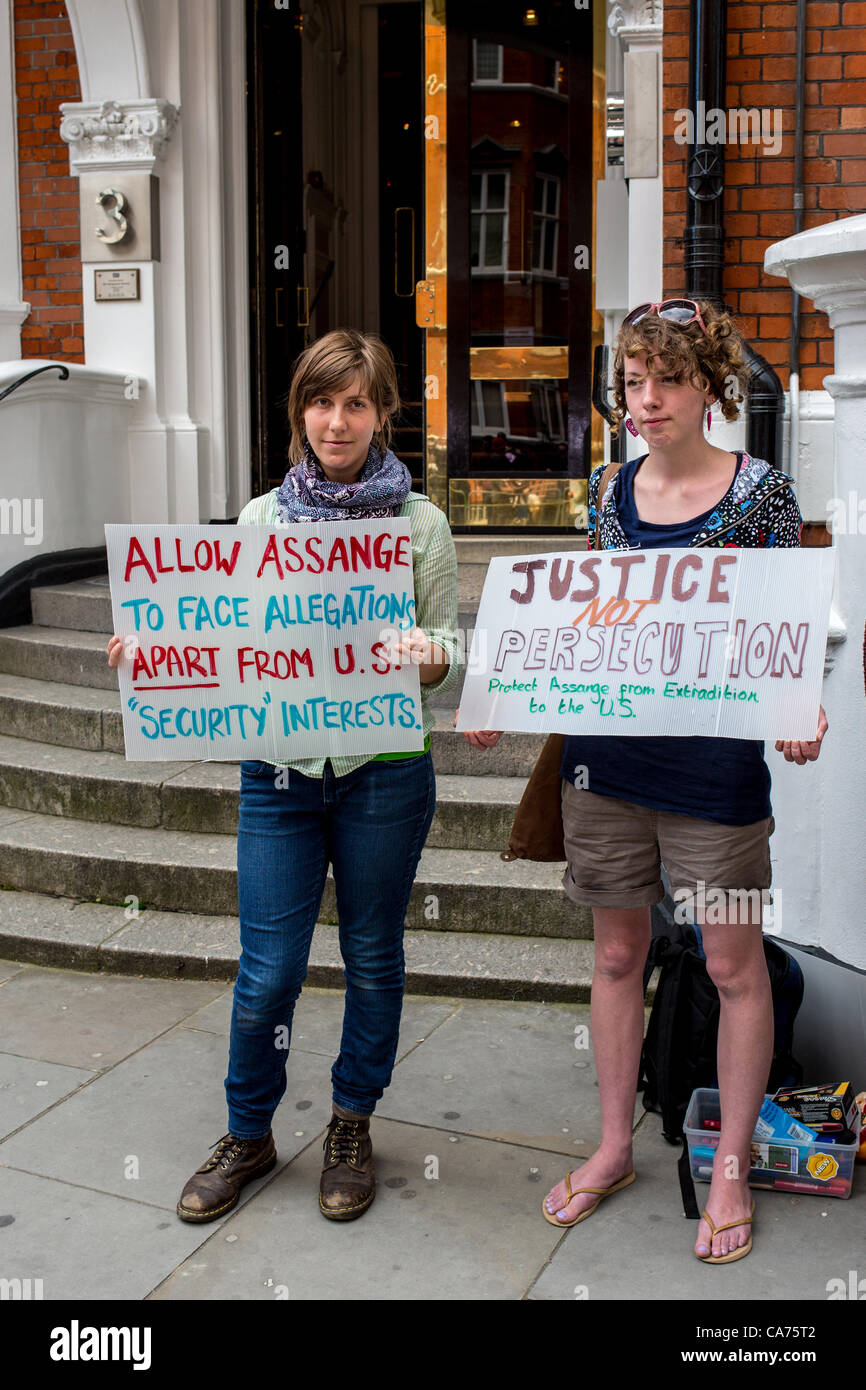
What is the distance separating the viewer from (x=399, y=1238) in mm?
2887

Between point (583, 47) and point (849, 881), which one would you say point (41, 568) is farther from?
point (849, 881)

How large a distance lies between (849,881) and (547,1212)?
125cm

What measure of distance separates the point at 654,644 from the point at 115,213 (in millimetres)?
5468

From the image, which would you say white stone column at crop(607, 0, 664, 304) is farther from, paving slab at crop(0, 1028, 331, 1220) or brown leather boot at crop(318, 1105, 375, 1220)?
brown leather boot at crop(318, 1105, 375, 1220)

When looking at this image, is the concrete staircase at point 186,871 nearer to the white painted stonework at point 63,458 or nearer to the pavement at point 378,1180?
the pavement at point 378,1180

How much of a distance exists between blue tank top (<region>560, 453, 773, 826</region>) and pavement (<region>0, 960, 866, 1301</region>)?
91 centimetres

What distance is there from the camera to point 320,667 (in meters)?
2.85

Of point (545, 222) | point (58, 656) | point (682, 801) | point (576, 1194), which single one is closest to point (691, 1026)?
point (576, 1194)

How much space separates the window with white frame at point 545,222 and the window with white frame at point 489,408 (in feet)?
2.16

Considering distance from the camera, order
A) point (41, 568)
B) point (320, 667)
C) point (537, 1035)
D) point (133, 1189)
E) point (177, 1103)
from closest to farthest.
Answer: point (320, 667)
point (133, 1189)
point (177, 1103)
point (537, 1035)
point (41, 568)

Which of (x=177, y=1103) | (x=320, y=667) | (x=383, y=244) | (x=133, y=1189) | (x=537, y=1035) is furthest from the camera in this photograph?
(x=383, y=244)

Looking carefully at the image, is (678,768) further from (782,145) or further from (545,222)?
(545,222)

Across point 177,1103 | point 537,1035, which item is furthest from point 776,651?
point 177,1103

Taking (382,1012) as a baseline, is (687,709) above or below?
above
